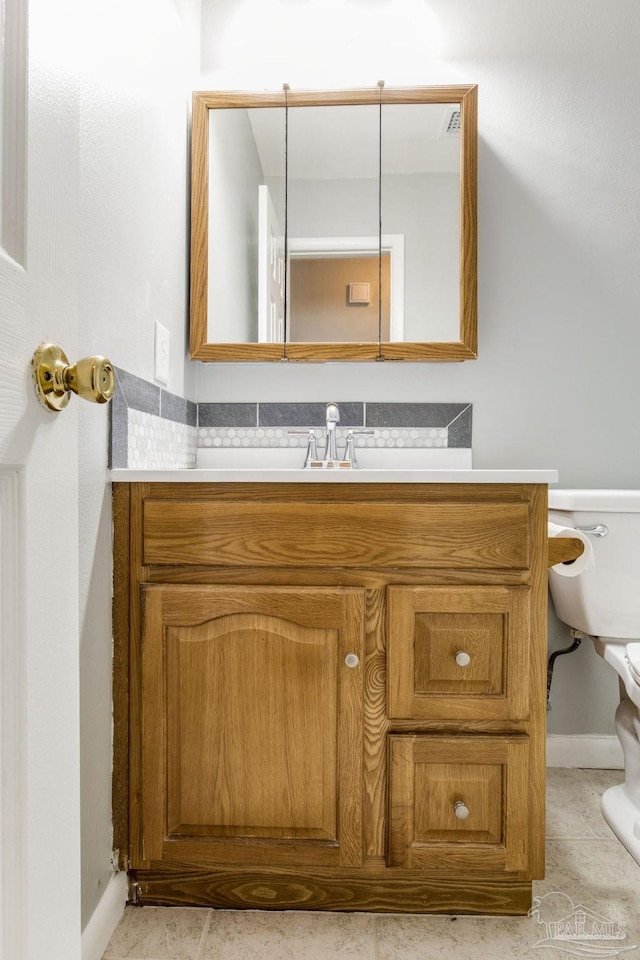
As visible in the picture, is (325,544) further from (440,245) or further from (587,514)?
(440,245)

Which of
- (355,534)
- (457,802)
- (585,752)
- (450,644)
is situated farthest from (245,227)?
(585,752)

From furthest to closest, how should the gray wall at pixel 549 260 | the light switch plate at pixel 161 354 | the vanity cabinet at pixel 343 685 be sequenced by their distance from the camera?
the gray wall at pixel 549 260 → the light switch plate at pixel 161 354 → the vanity cabinet at pixel 343 685

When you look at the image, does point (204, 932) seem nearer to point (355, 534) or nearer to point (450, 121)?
point (355, 534)

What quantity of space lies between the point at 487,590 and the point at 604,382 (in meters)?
0.94

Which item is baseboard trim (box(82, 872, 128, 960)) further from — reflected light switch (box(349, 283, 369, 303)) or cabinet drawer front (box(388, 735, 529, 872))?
reflected light switch (box(349, 283, 369, 303))

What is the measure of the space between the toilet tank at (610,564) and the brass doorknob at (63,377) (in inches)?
49.2

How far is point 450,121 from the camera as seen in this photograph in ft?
5.53

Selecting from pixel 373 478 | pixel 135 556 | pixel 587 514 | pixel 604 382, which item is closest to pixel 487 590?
pixel 373 478

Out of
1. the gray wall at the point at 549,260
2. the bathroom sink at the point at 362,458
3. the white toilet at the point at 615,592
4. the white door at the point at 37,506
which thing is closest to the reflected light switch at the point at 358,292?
the gray wall at the point at 549,260

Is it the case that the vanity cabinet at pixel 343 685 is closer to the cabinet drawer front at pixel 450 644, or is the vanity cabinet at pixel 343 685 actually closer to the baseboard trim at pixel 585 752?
the cabinet drawer front at pixel 450 644

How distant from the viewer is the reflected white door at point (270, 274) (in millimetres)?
1688

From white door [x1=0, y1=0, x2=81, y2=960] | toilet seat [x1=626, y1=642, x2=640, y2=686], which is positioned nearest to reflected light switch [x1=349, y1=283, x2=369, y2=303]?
toilet seat [x1=626, y1=642, x2=640, y2=686]

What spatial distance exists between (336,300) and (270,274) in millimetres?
195

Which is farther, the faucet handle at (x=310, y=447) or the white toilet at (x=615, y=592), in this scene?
the faucet handle at (x=310, y=447)
